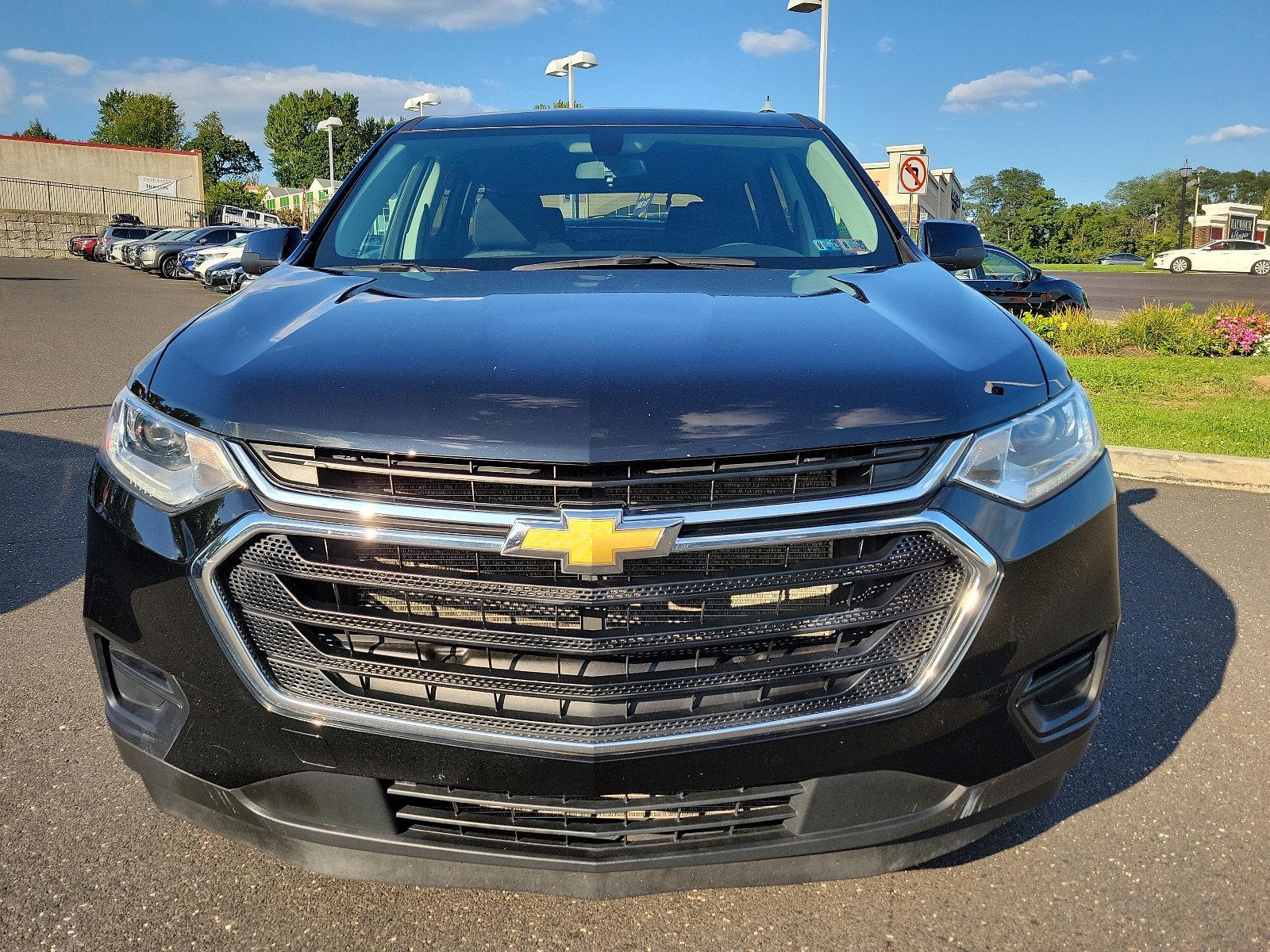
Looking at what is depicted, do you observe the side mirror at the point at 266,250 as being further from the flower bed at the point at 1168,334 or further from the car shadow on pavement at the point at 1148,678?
the flower bed at the point at 1168,334

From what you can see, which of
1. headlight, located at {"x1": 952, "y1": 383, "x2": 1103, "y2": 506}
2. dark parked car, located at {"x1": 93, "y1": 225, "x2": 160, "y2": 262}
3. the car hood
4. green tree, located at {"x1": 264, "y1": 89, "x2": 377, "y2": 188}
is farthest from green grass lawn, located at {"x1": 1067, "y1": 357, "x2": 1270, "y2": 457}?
green tree, located at {"x1": 264, "y1": 89, "x2": 377, "y2": 188}

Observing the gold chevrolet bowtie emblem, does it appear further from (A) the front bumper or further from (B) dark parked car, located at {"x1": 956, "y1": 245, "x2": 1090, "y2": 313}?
(B) dark parked car, located at {"x1": 956, "y1": 245, "x2": 1090, "y2": 313}

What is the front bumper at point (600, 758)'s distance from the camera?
1.95m

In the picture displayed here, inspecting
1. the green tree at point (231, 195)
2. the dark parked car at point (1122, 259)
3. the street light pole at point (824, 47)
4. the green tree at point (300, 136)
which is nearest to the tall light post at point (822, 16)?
the street light pole at point (824, 47)

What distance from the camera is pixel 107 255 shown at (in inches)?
1592

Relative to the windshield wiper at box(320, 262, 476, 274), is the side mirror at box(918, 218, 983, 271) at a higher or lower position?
higher

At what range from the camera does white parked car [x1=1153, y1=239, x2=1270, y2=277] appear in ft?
154

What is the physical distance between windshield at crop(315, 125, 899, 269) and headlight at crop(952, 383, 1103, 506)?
981 mm

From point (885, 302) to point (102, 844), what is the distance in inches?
89.0

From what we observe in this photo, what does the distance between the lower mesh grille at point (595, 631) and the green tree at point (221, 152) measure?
5170 inches

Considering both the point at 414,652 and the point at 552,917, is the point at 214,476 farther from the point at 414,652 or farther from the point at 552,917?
the point at 552,917

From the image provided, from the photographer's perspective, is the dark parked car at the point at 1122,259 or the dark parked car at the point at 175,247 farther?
the dark parked car at the point at 1122,259

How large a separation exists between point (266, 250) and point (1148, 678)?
324 centimetres

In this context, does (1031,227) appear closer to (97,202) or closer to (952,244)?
(97,202)
